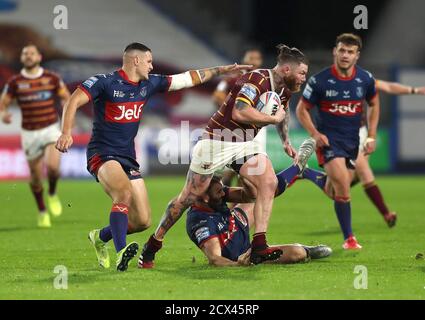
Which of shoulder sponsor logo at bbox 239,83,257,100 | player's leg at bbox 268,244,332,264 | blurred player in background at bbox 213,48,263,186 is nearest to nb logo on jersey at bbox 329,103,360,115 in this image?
blurred player in background at bbox 213,48,263,186

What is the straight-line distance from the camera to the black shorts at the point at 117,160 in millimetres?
9469

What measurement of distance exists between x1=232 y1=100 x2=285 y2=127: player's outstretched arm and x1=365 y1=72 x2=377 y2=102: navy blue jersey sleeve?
2711 millimetres

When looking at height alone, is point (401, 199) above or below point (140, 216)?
below

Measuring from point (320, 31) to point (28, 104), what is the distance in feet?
59.7

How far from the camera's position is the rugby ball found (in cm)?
931

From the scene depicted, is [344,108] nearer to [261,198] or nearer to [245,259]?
[261,198]

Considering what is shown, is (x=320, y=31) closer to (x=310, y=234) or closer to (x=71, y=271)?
Answer: (x=310, y=234)

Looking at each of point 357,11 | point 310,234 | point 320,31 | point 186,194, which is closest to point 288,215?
point 310,234

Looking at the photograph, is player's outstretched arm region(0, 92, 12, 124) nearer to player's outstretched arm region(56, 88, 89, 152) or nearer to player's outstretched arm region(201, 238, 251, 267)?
player's outstretched arm region(56, 88, 89, 152)

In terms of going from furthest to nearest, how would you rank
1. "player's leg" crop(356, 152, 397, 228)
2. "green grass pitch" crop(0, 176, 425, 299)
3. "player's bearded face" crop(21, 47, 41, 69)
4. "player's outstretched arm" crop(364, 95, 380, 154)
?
"player's bearded face" crop(21, 47, 41, 69) → "player's leg" crop(356, 152, 397, 228) → "player's outstretched arm" crop(364, 95, 380, 154) → "green grass pitch" crop(0, 176, 425, 299)

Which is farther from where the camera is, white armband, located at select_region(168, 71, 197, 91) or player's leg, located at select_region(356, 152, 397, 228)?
player's leg, located at select_region(356, 152, 397, 228)

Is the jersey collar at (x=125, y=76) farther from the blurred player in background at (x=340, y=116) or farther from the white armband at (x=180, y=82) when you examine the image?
the blurred player in background at (x=340, y=116)

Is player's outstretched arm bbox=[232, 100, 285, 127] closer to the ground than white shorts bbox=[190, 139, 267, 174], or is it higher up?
higher up

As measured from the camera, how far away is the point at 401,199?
18.4 meters
